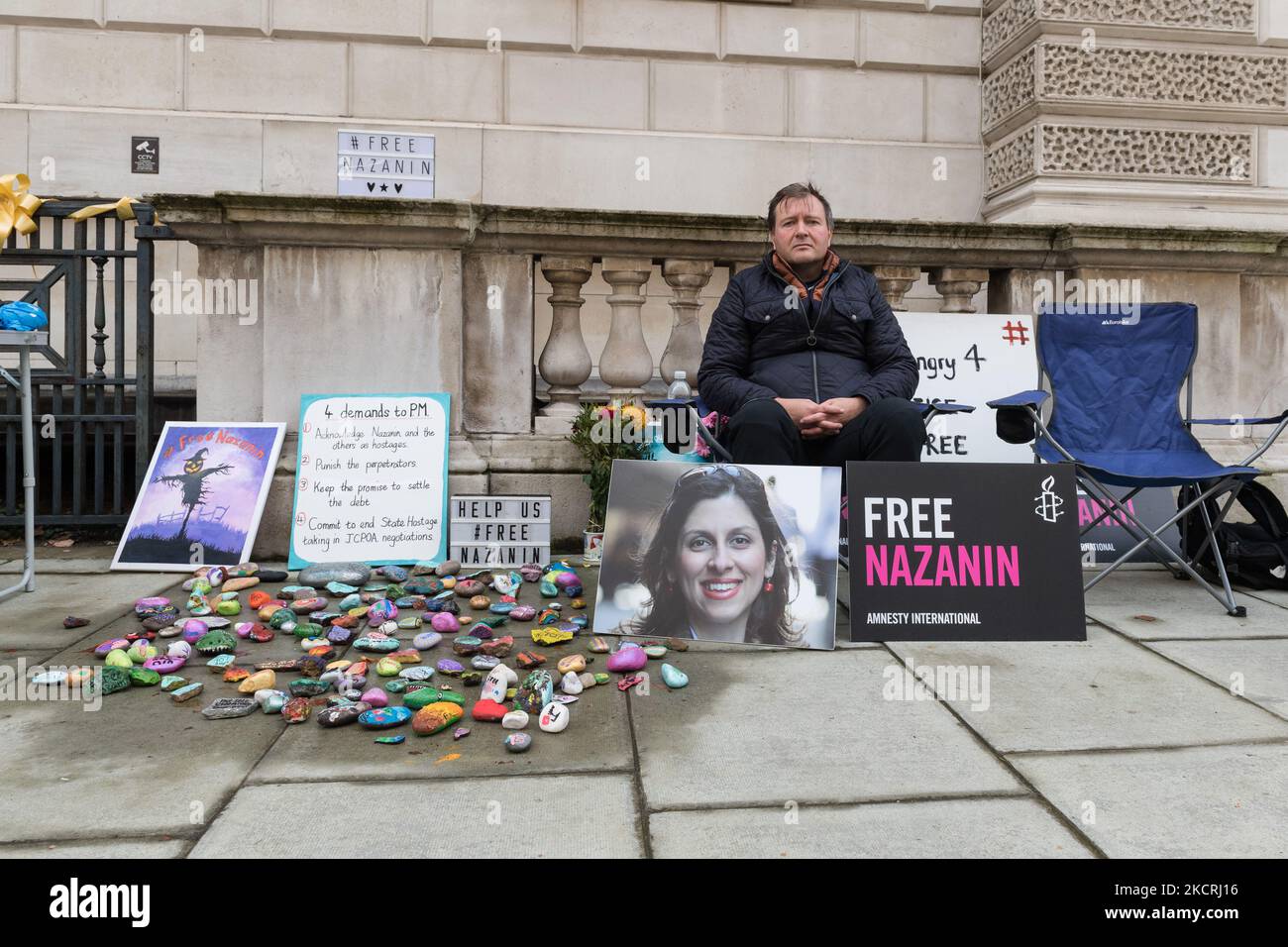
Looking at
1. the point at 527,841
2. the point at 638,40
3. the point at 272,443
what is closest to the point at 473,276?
the point at 272,443

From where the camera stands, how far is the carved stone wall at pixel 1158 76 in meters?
8.14

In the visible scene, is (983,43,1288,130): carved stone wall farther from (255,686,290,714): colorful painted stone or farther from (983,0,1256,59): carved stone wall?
(255,686,290,714): colorful painted stone

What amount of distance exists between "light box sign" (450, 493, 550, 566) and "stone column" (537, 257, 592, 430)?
2.12ft

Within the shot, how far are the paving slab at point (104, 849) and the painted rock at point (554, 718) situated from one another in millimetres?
889

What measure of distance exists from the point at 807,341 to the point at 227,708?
255 cm

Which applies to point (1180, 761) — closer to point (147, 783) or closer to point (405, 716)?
point (405, 716)

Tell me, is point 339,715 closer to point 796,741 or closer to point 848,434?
point 796,741

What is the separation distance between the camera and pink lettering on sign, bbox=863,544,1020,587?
333 centimetres

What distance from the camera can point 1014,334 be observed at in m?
5.12

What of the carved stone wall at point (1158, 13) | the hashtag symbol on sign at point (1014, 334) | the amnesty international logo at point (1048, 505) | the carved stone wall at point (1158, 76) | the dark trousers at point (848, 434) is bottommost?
the amnesty international logo at point (1048, 505)

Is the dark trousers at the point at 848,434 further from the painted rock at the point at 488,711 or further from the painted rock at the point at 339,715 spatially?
the painted rock at the point at 339,715

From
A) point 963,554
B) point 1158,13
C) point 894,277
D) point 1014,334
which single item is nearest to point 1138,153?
point 1158,13

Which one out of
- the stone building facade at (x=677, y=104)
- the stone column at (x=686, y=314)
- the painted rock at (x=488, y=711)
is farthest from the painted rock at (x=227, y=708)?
the stone building facade at (x=677, y=104)

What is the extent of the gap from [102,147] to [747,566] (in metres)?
7.82
